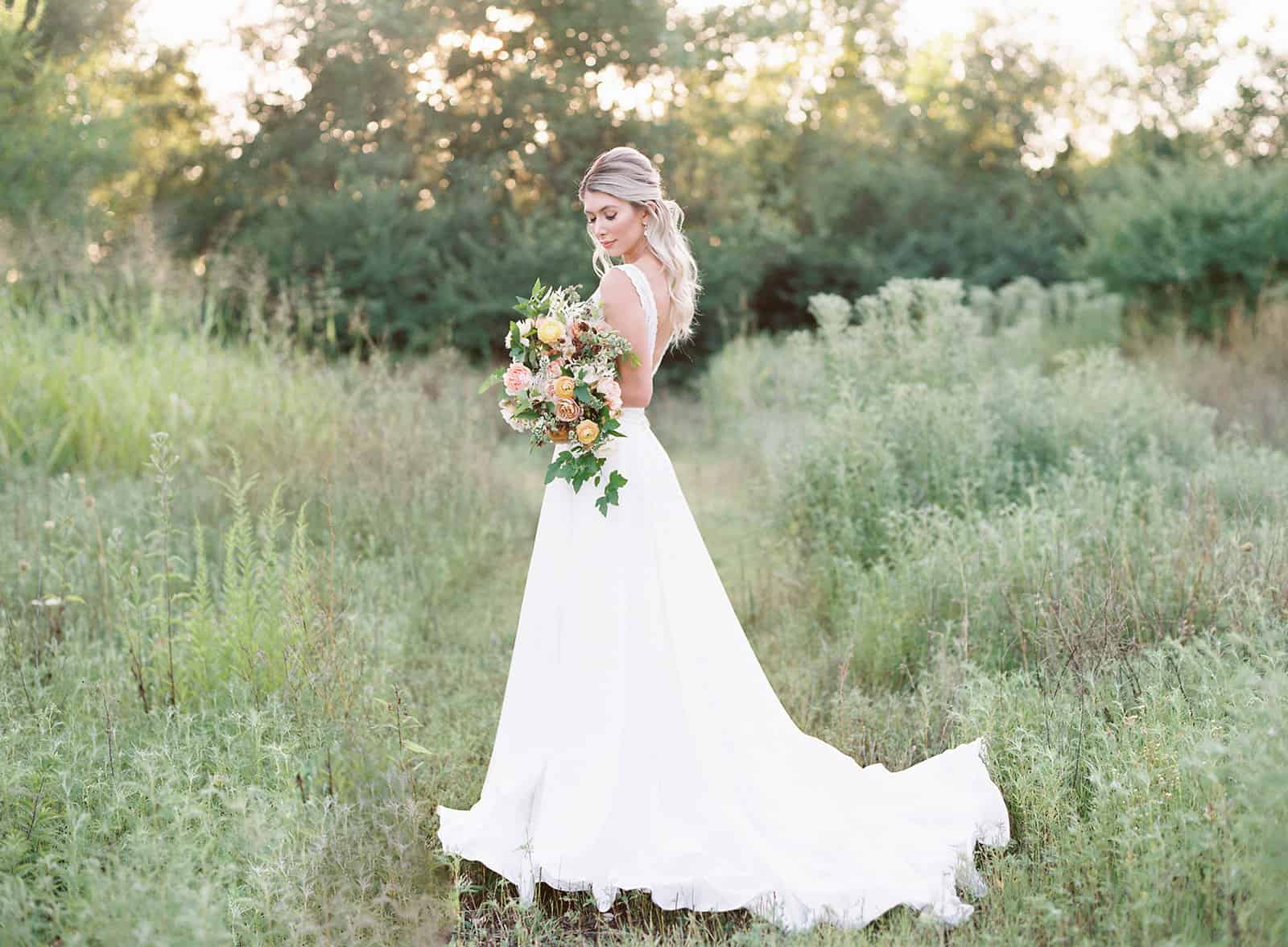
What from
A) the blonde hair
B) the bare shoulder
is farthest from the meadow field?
the blonde hair

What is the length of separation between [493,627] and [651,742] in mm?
2735

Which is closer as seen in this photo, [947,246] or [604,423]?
[604,423]

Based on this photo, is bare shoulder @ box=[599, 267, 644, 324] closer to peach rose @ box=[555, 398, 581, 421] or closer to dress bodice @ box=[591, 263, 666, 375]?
dress bodice @ box=[591, 263, 666, 375]

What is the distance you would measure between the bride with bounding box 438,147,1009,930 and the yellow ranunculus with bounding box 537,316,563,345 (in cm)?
18

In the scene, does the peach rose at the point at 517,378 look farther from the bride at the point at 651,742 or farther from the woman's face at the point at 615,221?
the woman's face at the point at 615,221

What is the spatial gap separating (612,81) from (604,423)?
13.7 metres

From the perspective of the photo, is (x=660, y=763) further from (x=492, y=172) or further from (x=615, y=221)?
(x=492, y=172)

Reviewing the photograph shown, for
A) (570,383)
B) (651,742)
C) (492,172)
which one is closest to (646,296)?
(570,383)

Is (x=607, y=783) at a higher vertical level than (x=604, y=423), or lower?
lower

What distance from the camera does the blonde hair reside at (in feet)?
11.6

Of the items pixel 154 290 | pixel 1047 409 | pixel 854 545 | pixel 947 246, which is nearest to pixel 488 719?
pixel 854 545

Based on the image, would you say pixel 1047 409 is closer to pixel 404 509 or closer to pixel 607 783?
pixel 404 509

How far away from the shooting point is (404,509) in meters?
7.07

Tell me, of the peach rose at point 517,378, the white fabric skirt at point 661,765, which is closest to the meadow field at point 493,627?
the white fabric skirt at point 661,765
